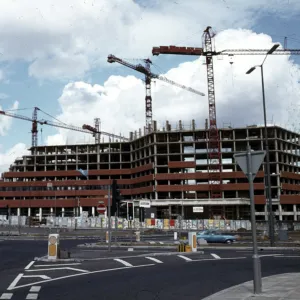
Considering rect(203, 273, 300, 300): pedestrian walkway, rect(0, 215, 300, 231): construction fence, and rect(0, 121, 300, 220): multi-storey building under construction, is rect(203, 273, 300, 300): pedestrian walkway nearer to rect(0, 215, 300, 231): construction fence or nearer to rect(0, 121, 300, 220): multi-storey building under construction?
rect(0, 215, 300, 231): construction fence

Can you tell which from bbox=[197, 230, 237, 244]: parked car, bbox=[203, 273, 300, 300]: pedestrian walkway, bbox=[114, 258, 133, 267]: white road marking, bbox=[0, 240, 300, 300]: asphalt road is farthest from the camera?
bbox=[197, 230, 237, 244]: parked car

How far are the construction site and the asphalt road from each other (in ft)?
230

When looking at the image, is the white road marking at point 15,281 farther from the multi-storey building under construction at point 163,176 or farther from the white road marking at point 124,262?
the multi-storey building under construction at point 163,176

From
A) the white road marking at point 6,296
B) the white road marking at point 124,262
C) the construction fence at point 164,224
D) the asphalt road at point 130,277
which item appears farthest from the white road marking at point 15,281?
the construction fence at point 164,224

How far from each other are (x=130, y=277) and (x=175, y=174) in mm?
92222

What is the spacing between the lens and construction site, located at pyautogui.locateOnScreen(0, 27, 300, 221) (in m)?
103

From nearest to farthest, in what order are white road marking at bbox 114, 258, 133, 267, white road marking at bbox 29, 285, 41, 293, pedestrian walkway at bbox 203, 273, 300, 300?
pedestrian walkway at bbox 203, 273, 300, 300, white road marking at bbox 29, 285, 41, 293, white road marking at bbox 114, 258, 133, 267

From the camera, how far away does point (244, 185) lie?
102562 millimetres

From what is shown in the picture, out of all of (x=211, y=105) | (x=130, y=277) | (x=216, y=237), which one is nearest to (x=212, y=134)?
(x=211, y=105)

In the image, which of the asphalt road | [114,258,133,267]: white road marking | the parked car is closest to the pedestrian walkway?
the asphalt road

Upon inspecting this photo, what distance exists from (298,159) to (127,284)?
11180cm

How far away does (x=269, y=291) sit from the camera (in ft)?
34.9

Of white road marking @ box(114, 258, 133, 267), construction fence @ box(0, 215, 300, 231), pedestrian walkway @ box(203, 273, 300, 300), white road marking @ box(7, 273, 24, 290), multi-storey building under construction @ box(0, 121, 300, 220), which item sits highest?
multi-storey building under construction @ box(0, 121, 300, 220)

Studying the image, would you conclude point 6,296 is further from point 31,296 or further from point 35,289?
point 35,289
